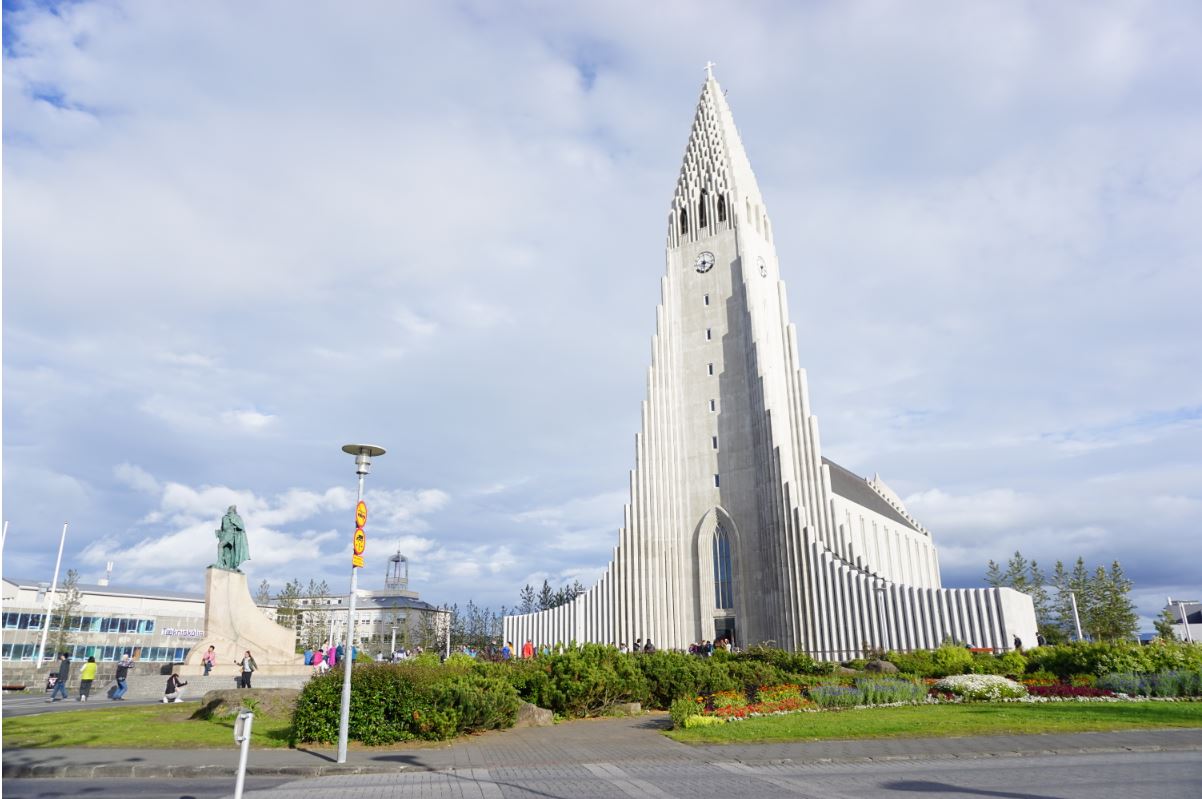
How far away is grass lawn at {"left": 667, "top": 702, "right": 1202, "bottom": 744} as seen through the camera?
47.3ft

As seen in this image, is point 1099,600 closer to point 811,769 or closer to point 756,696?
point 756,696

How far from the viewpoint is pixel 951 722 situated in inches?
606

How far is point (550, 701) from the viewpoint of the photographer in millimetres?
19141

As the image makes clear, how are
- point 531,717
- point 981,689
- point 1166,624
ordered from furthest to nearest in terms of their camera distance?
point 1166,624 < point 981,689 < point 531,717

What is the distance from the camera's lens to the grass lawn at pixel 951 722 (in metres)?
14.4

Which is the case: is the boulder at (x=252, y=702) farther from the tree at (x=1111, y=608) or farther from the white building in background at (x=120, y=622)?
the tree at (x=1111, y=608)

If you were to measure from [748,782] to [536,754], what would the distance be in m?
4.33

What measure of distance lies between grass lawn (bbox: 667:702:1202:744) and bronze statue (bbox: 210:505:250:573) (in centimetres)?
2421

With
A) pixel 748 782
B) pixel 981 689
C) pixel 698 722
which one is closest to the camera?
pixel 748 782

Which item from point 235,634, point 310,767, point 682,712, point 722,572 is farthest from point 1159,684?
point 235,634

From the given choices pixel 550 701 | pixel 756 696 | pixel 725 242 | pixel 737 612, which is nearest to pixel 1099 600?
pixel 737 612

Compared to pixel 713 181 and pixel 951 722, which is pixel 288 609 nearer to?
pixel 713 181

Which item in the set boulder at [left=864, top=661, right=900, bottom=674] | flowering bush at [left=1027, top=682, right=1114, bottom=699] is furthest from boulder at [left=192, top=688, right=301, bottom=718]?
boulder at [left=864, top=661, right=900, bottom=674]

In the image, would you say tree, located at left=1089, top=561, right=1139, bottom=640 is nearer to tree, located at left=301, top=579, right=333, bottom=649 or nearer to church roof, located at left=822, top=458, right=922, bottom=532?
church roof, located at left=822, top=458, right=922, bottom=532
